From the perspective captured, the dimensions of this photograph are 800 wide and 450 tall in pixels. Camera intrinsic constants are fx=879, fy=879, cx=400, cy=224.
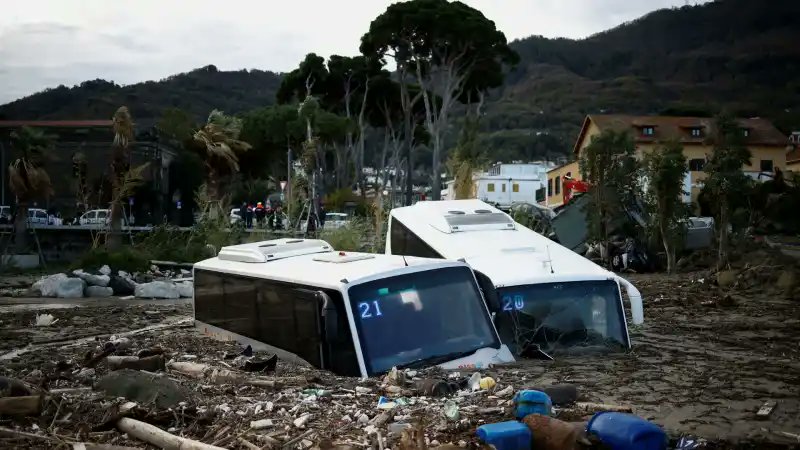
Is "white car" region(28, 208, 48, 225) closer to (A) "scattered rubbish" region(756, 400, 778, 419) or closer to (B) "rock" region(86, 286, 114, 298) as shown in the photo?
(B) "rock" region(86, 286, 114, 298)

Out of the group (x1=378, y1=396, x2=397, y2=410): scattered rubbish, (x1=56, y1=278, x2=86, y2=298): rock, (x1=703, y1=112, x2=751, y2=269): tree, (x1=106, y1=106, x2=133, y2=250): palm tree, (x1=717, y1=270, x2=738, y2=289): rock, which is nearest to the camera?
(x1=378, y1=396, x2=397, y2=410): scattered rubbish

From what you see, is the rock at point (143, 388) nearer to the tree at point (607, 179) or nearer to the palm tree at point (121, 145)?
the tree at point (607, 179)

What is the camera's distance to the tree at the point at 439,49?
55.9 meters

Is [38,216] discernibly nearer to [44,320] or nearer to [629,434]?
[44,320]

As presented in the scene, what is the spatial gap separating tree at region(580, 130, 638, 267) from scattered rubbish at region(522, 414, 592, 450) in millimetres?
23998

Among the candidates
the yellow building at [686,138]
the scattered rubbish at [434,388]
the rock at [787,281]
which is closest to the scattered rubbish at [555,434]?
the scattered rubbish at [434,388]

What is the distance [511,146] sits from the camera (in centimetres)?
13675

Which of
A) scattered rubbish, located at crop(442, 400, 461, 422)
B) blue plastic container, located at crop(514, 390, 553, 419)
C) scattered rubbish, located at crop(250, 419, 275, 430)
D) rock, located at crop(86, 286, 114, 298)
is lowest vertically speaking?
rock, located at crop(86, 286, 114, 298)

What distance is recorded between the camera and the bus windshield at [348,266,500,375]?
924 centimetres

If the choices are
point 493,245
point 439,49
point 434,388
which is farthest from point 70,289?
point 439,49

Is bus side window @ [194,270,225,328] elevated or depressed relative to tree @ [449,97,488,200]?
depressed

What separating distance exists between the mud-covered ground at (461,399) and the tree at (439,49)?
42351 mm

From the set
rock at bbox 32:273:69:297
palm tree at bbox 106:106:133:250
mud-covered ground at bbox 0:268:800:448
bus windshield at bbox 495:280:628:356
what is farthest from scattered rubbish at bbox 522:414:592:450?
palm tree at bbox 106:106:133:250

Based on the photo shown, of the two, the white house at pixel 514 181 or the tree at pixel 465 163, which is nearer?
the tree at pixel 465 163
